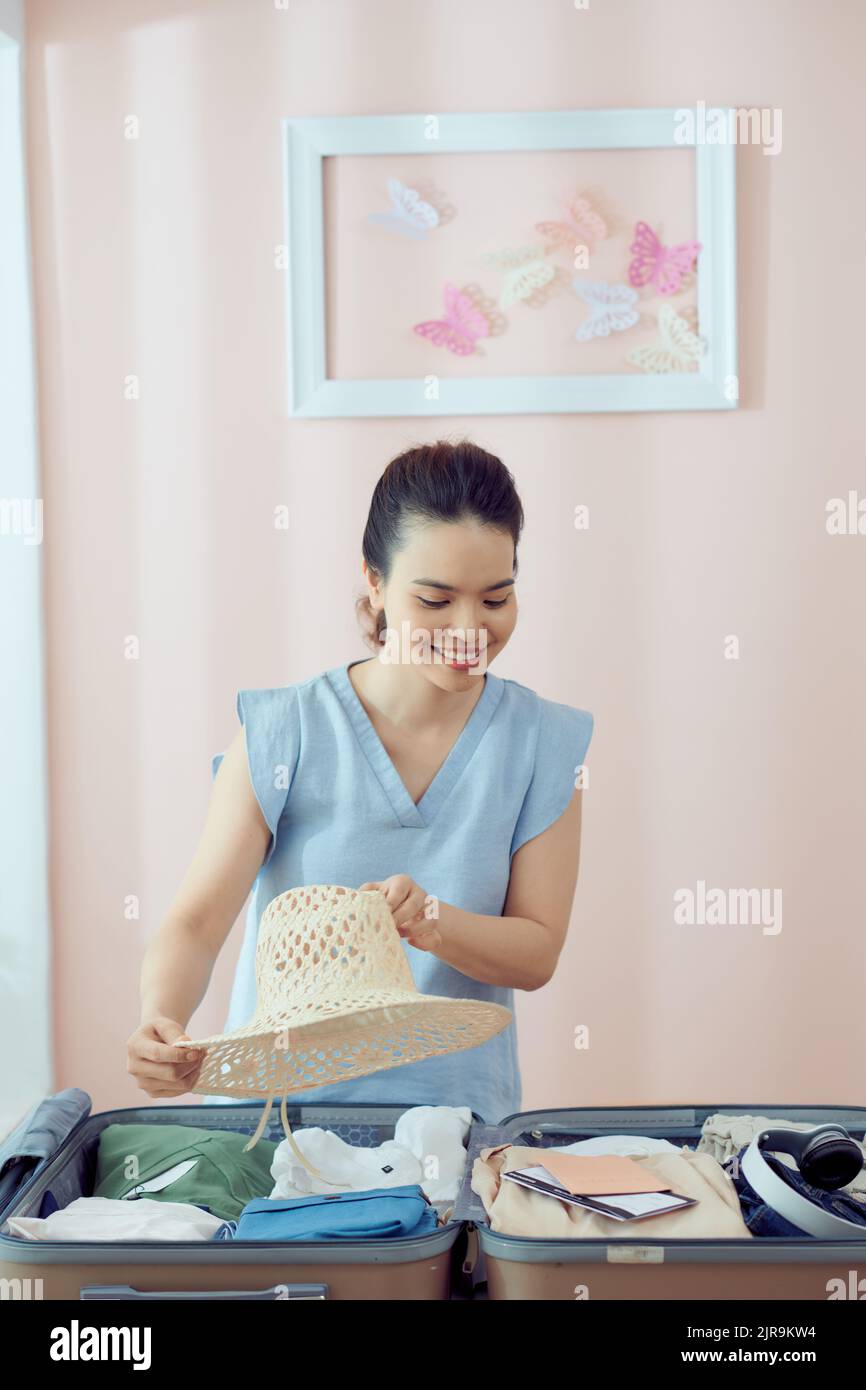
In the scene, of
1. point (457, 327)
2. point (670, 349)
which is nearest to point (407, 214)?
point (457, 327)

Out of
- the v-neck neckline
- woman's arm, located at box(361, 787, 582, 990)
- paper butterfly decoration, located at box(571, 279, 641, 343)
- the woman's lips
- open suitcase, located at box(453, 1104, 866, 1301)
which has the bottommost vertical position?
open suitcase, located at box(453, 1104, 866, 1301)

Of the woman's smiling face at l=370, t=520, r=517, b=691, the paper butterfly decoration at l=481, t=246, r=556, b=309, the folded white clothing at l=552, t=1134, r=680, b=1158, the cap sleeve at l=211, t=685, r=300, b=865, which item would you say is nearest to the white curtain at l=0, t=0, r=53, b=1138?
the paper butterfly decoration at l=481, t=246, r=556, b=309

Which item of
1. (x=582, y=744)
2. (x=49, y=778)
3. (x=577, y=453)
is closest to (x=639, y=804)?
(x=577, y=453)

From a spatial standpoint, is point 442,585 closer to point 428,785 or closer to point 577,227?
point 428,785

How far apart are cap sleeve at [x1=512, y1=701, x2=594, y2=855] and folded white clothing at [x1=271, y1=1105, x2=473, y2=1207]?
47 centimetres

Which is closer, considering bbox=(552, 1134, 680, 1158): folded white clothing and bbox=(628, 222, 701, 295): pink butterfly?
bbox=(552, 1134, 680, 1158): folded white clothing

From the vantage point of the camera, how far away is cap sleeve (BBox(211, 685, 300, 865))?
1.53 metres

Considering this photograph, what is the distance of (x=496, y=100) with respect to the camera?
2582mm

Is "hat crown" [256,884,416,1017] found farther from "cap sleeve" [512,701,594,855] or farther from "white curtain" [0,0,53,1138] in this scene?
"white curtain" [0,0,53,1138]

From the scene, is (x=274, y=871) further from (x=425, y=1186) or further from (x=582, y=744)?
(x=425, y=1186)

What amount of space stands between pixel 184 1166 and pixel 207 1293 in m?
0.24

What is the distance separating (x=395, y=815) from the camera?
1546mm

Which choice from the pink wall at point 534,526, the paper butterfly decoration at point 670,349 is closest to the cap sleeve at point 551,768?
the pink wall at point 534,526

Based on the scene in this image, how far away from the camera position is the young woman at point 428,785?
149 centimetres
